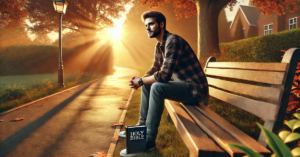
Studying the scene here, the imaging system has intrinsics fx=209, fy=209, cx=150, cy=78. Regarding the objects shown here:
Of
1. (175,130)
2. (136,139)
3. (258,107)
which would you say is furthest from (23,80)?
(258,107)

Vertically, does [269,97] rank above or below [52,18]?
below

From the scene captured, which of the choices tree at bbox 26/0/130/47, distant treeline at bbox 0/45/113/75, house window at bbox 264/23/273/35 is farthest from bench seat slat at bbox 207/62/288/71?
house window at bbox 264/23/273/35

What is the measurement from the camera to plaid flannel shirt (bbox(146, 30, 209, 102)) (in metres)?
2.56

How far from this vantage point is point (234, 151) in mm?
1349

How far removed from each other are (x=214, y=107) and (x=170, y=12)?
27.9 meters

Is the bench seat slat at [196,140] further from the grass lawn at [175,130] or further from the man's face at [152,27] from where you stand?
the man's face at [152,27]

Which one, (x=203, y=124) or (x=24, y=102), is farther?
(x=24, y=102)

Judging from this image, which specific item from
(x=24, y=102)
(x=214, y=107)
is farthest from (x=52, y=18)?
(x=214, y=107)

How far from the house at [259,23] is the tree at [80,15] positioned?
14740 mm

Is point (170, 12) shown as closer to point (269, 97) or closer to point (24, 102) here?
point (24, 102)

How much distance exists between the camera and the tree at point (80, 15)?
18609mm

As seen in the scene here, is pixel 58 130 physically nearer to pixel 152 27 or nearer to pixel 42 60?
pixel 152 27

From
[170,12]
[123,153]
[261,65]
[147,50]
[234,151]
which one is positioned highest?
[170,12]

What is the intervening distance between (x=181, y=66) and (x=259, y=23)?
108 ft
